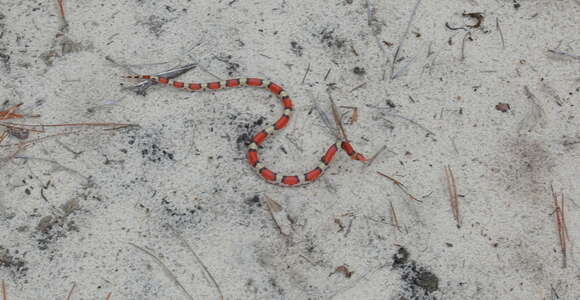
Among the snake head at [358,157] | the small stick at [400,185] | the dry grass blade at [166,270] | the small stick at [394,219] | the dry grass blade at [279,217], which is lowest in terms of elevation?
the dry grass blade at [166,270]

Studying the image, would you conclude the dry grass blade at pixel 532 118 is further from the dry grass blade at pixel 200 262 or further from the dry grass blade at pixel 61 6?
the dry grass blade at pixel 61 6

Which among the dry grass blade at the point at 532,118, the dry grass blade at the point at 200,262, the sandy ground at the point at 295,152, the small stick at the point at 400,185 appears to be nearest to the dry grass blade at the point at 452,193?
the sandy ground at the point at 295,152

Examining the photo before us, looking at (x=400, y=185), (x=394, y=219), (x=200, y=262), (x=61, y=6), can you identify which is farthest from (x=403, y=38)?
(x=61, y=6)

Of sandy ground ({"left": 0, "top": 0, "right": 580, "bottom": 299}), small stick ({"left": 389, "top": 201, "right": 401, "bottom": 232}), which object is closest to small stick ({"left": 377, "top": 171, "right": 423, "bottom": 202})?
sandy ground ({"left": 0, "top": 0, "right": 580, "bottom": 299})

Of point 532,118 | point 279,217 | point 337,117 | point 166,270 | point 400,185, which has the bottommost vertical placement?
point 166,270

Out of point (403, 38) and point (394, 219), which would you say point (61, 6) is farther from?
point (394, 219)

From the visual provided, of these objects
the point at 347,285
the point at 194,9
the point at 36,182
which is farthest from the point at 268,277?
the point at 194,9
